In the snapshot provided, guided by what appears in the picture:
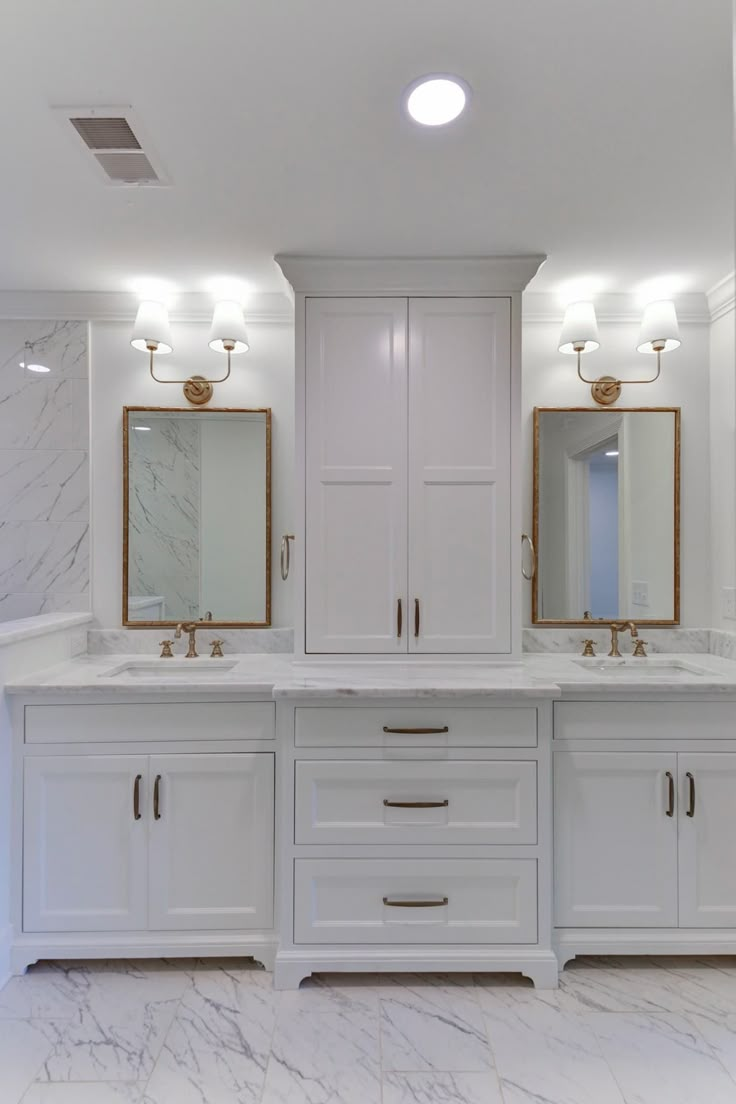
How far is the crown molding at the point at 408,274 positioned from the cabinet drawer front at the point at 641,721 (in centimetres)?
150

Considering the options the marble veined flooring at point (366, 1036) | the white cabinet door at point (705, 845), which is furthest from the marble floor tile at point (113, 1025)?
the white cabinet door at point (705, 845)

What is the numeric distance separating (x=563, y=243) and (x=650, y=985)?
240cm

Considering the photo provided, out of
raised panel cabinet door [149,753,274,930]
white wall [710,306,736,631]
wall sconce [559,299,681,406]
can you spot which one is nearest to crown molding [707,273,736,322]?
white wall [710,306,736,631]

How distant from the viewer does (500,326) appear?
90.7 inches

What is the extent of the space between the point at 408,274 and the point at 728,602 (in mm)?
1770

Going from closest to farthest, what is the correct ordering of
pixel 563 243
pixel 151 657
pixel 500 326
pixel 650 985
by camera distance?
pixel 650 985 → pixel 563 243 → pixel 500 326 → pixel 151 657

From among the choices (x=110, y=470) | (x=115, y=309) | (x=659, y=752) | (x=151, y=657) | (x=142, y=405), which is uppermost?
(x=115, y=309)

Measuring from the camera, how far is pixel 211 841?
200 centimetres

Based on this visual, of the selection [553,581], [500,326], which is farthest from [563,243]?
[553,581]

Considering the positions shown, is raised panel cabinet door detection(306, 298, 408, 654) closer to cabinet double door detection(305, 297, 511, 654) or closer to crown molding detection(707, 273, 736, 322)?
cabinet double door detection(305, 297, 511, 654)

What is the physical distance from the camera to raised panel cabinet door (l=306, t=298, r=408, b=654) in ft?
7.55

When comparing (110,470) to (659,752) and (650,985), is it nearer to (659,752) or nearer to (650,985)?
(659,752)

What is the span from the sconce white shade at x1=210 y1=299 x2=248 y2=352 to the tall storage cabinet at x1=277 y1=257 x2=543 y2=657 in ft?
1.00

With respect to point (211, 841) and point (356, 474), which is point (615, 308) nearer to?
point (356, 474)
